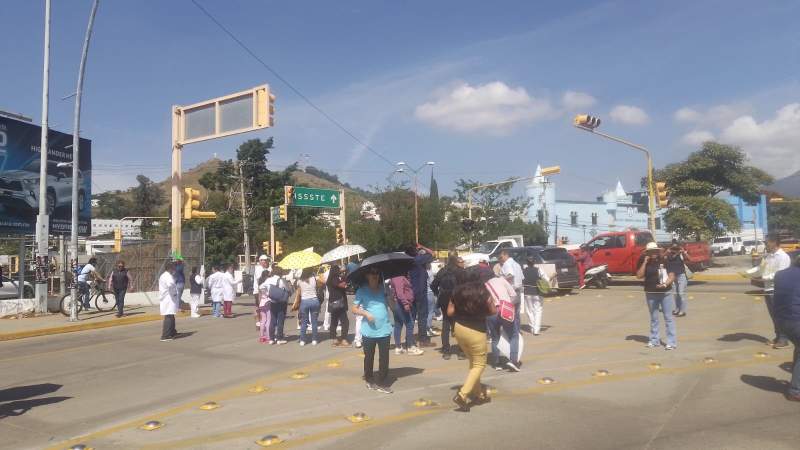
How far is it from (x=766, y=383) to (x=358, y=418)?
16.2 ft

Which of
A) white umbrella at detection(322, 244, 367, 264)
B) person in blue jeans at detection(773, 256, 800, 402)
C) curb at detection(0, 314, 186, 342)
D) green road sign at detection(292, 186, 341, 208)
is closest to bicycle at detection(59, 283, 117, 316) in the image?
curb at detection(0, 314, 186, 342)

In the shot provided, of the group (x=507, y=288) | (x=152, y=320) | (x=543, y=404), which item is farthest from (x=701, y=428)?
(x=152, y=320)

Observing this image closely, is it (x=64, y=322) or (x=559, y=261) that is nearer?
(x=64, y=322)

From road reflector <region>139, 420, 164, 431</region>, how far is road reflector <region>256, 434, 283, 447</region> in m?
1.36

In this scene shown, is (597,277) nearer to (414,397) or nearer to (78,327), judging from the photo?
(414,397)

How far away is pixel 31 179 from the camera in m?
23.3

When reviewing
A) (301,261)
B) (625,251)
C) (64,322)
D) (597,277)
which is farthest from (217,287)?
(625,251)

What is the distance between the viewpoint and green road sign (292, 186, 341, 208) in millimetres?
29909

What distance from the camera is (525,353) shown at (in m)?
9.97

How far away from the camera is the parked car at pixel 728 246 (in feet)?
196

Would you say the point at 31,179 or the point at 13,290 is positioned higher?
the point at 31,179

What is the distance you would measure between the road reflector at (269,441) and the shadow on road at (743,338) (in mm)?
8174

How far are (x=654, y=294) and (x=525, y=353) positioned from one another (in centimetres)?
225

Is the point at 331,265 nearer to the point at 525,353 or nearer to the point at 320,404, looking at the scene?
the point at 525,353
